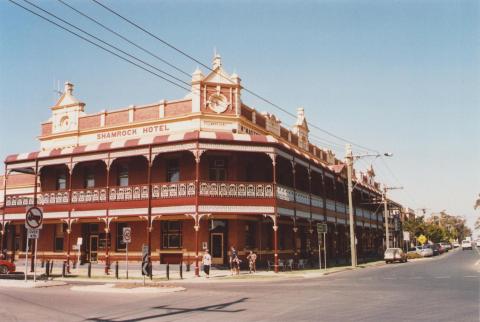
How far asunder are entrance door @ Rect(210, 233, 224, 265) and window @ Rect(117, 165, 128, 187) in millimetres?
7081

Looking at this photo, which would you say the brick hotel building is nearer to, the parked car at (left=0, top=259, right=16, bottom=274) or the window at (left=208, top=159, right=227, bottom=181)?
the window at (left=208, top=159, right=227, bottom=181)

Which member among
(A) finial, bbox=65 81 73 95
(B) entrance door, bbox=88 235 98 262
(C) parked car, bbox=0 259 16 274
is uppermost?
(A) finial, bbox=65 81 73 95

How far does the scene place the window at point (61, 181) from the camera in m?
33.4

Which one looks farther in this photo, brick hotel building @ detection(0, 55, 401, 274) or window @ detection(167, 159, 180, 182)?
window @ detection(167, 159, 180, 182)

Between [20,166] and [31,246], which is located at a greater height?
[20,166]

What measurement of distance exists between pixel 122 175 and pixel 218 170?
6812 mm

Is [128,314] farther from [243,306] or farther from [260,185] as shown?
[260,185]

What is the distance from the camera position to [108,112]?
3269cm

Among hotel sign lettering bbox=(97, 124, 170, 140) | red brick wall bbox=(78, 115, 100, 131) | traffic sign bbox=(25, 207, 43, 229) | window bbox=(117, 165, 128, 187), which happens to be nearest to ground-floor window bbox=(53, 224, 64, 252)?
window bbox=(117, 165, 128, 187)

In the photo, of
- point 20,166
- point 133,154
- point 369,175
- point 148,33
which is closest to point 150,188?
point 133,154

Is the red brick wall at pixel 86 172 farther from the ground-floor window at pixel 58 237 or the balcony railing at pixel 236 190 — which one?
the balcony railing at pixel 236 190

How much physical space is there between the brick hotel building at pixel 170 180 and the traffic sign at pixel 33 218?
7.74 meters

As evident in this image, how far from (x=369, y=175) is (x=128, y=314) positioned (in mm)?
60355

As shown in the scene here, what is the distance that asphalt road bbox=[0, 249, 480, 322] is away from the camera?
10641 mm
